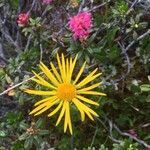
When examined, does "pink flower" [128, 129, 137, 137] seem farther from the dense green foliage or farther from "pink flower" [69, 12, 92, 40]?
"pink flower" [69, 12, 92, 40]

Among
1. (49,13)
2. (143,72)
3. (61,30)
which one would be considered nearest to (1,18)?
(49,13)

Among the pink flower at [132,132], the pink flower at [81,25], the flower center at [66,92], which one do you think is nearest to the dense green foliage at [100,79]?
the pink flower at [132,132]

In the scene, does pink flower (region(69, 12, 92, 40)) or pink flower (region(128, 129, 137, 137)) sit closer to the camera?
pink flower (region(69, 12, 92, 40))

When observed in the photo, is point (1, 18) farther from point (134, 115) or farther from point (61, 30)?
point (134, 115)

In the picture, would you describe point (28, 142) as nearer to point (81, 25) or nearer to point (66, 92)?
point (66, 92)

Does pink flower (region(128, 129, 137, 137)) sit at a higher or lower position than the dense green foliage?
lower

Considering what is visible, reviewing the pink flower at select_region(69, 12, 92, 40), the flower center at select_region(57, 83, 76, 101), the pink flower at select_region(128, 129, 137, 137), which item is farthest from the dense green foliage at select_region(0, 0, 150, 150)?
the flower center at select_region(57, 83, 76, 101)
